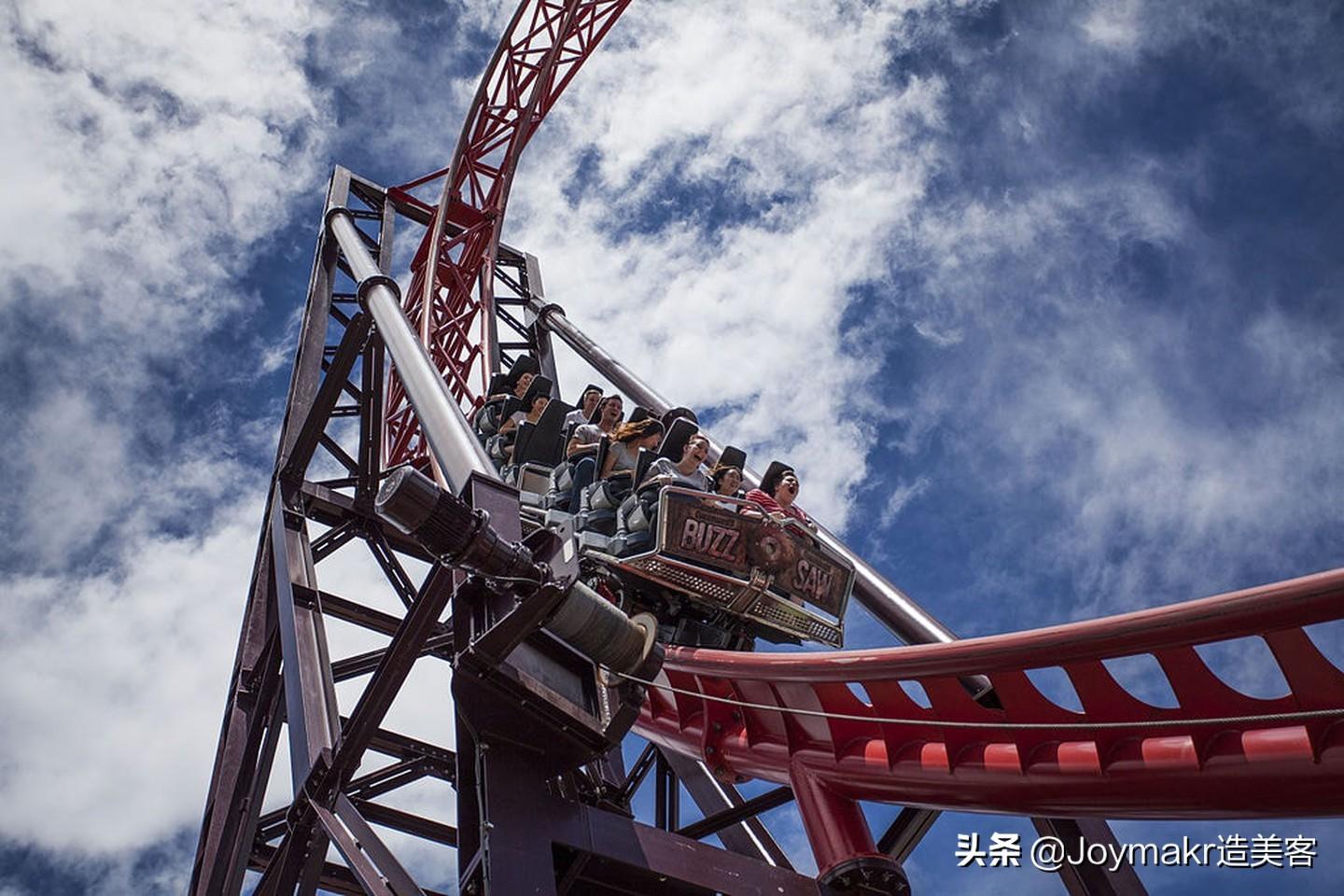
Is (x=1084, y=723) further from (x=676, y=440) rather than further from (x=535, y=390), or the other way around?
(x=535, y=390)

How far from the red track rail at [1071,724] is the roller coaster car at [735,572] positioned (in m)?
0.54

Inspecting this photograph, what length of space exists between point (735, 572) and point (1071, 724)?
2.47m

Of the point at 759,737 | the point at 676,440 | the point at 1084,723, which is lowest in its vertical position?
the point at 1084,723

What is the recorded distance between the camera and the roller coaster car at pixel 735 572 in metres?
6.08

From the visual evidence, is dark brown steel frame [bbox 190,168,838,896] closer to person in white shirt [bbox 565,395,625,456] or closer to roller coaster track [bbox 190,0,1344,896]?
roller coaster track [bbox 190,0,1344,896]

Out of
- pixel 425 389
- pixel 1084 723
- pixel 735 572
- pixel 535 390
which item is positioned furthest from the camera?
pixel 535 390

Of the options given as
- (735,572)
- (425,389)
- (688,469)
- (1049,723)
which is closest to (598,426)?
(688,469)

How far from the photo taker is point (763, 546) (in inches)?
247

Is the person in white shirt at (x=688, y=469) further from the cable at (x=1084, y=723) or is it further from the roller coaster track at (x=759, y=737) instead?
the cable at (x=1084, y=723)

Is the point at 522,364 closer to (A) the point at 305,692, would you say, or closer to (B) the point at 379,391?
(B) the point at 379,391

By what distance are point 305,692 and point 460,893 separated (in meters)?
2.42

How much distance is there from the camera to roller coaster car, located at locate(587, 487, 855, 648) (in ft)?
19.9

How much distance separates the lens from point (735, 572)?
618cm

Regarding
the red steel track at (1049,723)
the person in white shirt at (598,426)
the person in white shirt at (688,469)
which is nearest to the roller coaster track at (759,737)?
the red steel track at (1049,723)
